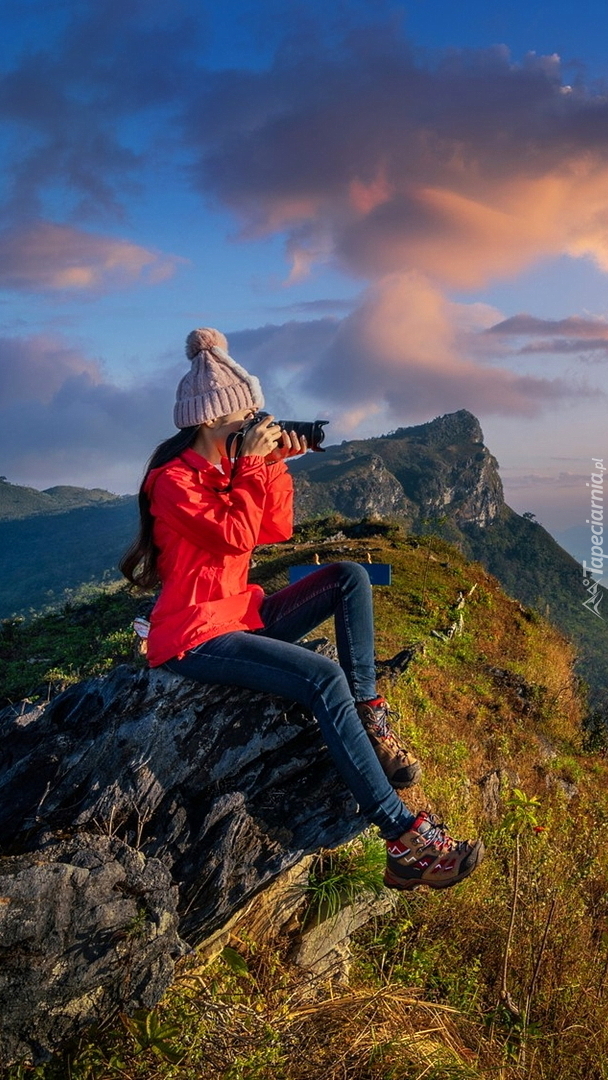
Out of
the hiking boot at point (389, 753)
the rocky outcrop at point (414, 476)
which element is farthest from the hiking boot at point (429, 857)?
the rocky outcrop at point (414, 476)

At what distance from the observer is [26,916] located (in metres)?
3.13

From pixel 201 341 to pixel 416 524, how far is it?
10258 cm

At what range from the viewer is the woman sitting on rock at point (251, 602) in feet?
13.3

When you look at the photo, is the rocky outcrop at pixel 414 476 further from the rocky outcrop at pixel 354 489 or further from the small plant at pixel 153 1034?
the small plant at pixel 153 1034

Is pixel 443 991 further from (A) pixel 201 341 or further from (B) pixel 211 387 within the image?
(A) pixel 201 341

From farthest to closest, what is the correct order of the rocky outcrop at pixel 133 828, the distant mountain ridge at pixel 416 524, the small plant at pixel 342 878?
1. the distant mountain ridge at pixel 416 524
2. the small plant at pixel 342 878
3. the rocky outcrop at pixel 133 828

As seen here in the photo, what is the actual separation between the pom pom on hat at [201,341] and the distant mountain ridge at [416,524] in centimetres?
5199

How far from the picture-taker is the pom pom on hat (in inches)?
192

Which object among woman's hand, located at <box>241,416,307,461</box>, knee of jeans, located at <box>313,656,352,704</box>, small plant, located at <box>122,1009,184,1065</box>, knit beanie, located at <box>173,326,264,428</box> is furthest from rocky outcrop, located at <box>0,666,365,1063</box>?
knit beanie, located at <box>173,326,264,428</box>

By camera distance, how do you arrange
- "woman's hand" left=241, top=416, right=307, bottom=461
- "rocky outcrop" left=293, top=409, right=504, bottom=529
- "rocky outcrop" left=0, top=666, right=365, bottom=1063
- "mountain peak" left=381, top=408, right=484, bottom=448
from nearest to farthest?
"rocky outcrop" left=0, top=666, right=365, bottom=1063, "woman's hand" left=241, top=416, right=307, bottom=461, "rocky outcrop" left=293, top=409, right=504, bottom=529, "mountain peak" left=381, top=408, right=484, bottom=448

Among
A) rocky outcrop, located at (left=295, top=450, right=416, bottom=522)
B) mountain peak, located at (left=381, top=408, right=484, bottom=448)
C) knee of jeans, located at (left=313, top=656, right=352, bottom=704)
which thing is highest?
mountain peak, located at (left=381, top=408, right=484, bottom=448)

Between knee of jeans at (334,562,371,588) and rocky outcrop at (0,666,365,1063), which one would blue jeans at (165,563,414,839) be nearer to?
knee of jeans at (334,562,371,588)

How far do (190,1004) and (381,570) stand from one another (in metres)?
7.41

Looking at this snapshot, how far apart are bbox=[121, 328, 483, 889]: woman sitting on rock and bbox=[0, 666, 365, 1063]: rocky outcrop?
27cm
